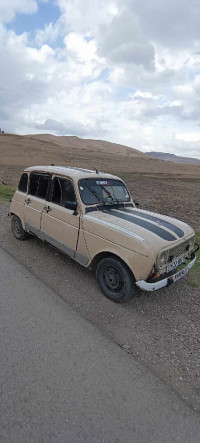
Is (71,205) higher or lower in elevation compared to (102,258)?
higher

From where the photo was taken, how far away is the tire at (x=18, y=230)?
20.6 ft

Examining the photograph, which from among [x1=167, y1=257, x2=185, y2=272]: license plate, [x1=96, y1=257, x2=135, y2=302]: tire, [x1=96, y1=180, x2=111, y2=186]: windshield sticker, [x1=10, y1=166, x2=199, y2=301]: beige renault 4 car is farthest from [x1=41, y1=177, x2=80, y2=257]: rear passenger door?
[x1=167, y1=257, x2=185, y2=272]: license plate

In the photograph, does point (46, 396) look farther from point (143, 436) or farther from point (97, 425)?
point (143, 436)

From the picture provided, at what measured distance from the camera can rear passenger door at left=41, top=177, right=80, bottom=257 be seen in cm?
465

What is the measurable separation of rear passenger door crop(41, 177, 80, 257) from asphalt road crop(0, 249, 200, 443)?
1.51m

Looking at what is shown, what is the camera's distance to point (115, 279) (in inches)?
161

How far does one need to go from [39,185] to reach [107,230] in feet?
7.60

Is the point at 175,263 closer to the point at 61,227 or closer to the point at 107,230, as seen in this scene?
the point at 107,230

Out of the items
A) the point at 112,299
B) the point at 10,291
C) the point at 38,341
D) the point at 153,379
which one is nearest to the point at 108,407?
the point at 153,379

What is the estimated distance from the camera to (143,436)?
2.21m

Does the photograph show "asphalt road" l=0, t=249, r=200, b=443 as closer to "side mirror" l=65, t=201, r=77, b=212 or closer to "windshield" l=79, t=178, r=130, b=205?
"side mirror" l=65, t=201, r=77, b=212

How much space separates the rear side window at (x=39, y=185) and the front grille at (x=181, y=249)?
2844 mm

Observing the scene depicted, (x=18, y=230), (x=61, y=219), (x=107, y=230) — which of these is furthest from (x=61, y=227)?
(x=18, y=230)

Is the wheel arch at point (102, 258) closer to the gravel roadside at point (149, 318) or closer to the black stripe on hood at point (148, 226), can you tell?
the gravel roadside at point (149, 318)
